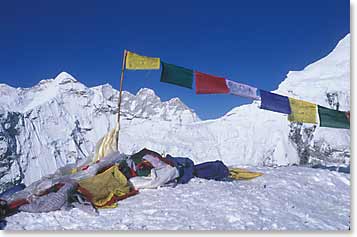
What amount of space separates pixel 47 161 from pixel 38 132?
1262 cm

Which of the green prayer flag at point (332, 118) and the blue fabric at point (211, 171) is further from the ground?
the green prayer flag at point (332, 118)

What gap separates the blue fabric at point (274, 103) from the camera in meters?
4.08

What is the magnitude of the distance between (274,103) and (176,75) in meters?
1.00

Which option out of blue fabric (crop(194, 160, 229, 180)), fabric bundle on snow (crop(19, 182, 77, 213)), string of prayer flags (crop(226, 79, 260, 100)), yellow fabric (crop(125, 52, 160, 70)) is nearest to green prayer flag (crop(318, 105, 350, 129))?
string of prayer flags (crop(226, 79, 260, 100))

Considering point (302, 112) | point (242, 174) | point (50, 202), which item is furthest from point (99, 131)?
point (50, 202)

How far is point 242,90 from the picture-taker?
13.1 feet

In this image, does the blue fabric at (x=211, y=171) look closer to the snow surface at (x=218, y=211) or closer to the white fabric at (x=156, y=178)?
the snow surface at (x=218, y=211)

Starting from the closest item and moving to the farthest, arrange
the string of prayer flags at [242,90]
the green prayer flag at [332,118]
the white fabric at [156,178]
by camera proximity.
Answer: the white fabric at [156,178], the string of prayer flags at [242,90], the green prayer flag at [332,118]

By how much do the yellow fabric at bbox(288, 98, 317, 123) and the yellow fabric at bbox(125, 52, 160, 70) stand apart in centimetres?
140

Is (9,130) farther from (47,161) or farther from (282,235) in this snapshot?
(282,235)

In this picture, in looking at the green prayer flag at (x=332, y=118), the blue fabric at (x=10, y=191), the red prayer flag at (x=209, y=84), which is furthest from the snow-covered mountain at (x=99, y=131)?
the blue fabric at (x=10, y=191)

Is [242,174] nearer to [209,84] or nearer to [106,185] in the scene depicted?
[209,84]

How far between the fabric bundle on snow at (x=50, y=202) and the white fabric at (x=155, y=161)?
895mm

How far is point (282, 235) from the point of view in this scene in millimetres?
2840
